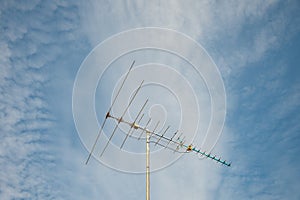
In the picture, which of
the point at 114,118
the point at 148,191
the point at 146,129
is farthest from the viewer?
the point at 146,129

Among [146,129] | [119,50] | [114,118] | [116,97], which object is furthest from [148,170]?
[119,50]

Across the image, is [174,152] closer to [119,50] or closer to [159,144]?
[159,144]

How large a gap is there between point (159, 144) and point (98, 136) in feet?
9.83

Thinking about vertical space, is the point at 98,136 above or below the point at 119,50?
below

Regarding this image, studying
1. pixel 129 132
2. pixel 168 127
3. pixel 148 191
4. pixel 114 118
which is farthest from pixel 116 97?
pixel 148 191

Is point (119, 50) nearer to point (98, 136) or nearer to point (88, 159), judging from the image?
point (98, 136)

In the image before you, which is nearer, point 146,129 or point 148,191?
point 148,191

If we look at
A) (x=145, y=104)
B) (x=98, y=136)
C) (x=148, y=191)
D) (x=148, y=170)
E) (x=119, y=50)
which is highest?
(x=119, y=50)

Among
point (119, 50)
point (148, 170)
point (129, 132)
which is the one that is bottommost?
point (148, 170)

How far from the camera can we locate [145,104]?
9641 millimetres

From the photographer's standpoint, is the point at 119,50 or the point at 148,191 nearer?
the point at 148,191

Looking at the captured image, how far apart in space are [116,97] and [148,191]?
4086 mm

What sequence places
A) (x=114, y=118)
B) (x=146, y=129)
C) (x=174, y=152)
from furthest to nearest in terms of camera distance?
1. (x=174, y=152)
2. (x=146, y=129)
3. (x=114, y=118)

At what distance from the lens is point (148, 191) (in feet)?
26.6
